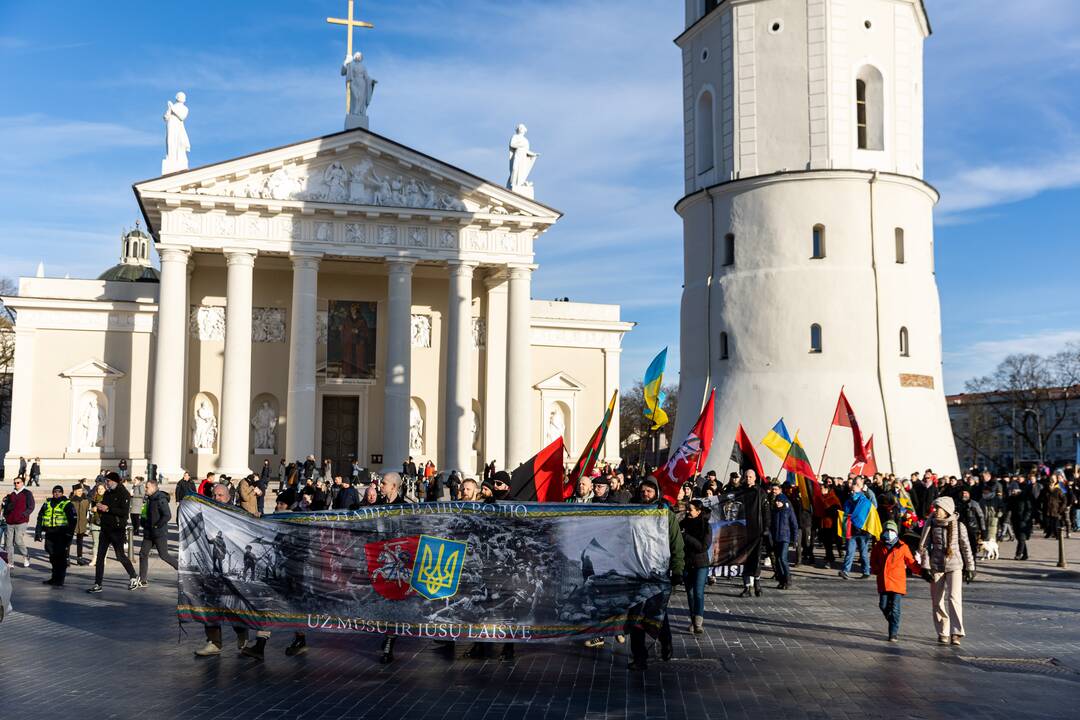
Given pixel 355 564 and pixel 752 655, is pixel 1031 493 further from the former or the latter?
pixel 355 564

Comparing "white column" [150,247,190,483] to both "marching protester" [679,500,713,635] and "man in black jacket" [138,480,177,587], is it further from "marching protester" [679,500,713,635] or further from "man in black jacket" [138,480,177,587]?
"marching protester" [679,500,713,635]

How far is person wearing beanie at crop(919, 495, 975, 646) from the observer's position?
11422mm

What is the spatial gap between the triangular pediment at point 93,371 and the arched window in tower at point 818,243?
27215 millimetres

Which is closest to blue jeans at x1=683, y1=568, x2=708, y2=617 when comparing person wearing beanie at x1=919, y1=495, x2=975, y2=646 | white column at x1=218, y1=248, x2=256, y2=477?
person wearing beanie at x1=919, y1=495, x2=975, y2=646

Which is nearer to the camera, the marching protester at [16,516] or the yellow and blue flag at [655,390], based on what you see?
the marching protester at [16,516]

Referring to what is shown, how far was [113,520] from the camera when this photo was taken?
51.3 ft

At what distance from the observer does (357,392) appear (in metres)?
41.8

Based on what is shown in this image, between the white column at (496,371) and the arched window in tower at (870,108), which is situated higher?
the arched window in tower at (870,108)

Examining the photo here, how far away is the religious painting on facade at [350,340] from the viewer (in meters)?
41.6

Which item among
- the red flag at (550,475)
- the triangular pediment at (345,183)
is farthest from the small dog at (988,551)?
the triangular pediment at (345,183)

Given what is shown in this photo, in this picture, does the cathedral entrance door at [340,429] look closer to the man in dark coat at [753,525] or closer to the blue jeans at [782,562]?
the blue jeans at [782,562]

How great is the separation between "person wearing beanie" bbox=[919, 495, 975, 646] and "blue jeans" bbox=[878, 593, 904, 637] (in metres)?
0.40

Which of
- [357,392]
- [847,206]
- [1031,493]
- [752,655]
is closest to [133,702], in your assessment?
[752,655]

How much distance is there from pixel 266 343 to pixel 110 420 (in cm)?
683
